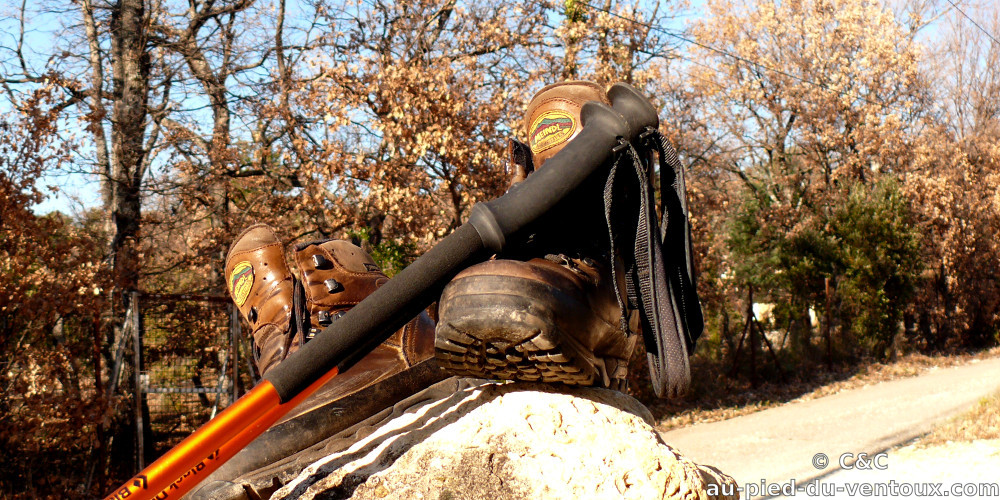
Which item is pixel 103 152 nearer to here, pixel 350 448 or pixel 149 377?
pixel 149 377

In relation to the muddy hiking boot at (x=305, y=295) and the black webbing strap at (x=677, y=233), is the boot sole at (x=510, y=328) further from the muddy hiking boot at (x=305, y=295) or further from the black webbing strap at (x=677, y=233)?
the muddy hiking boot at (x=305, y=295)

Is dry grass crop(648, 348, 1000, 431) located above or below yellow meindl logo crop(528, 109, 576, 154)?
below

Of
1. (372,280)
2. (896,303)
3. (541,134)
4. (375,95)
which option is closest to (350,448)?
(372,280)

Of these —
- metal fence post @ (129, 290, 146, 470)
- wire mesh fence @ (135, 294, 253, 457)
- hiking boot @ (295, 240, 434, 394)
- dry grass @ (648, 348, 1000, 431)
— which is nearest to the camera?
hiking boot @ (295, 240, 434, 394)

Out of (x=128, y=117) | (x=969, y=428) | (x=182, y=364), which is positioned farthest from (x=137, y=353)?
(x=969, y=428)

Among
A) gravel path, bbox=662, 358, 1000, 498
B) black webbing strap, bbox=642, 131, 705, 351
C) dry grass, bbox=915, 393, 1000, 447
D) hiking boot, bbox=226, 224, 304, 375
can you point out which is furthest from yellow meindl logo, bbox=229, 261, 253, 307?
dry grass, bbox=915, 393, 1000, 447

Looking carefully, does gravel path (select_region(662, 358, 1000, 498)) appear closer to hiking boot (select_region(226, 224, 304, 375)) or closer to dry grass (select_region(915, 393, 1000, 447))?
dry grass (select_region(915, 393, 1000, 447))

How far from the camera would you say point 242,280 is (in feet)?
7.29

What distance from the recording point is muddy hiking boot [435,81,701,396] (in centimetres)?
164

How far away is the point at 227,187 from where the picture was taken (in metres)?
9.65

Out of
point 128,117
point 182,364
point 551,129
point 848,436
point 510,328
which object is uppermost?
point 128,117

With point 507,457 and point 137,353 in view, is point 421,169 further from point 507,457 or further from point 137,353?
point 507,457

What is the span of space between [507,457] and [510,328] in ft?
0.88

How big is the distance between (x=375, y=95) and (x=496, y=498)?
7.97 metres
